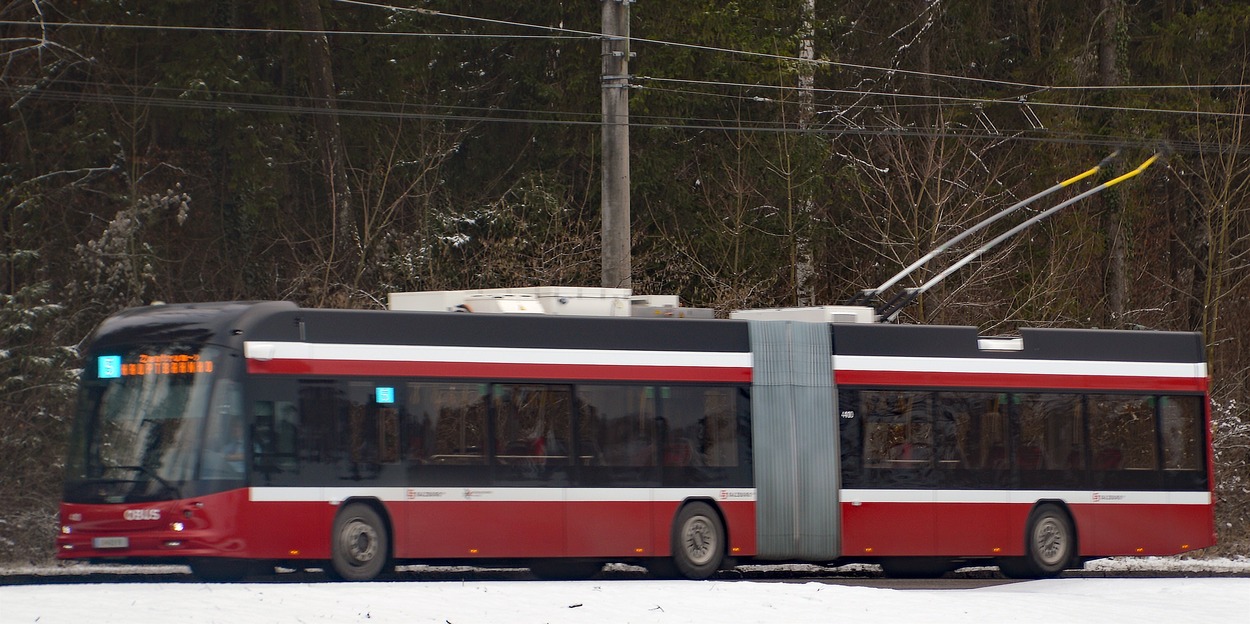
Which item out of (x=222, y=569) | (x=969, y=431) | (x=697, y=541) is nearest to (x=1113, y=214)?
(x=969, y=431)

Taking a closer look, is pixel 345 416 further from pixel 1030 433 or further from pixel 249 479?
pixel 1030 433

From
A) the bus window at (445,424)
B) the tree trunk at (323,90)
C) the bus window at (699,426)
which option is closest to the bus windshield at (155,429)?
the bus window at (445,424)

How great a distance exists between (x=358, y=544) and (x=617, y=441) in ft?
9.25

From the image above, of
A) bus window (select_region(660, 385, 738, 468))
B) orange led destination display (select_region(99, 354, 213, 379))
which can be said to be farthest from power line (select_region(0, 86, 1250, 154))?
orange led destination display (select_region(99, 354, 213, 379))

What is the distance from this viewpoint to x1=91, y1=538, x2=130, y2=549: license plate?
15617mm

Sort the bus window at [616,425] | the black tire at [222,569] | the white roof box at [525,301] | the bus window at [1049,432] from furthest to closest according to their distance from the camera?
1. the bus window at [1049,432]
2. the white roof box at [525,301]
3. the bus window at [616,425]
4. the black tire at [222,569]

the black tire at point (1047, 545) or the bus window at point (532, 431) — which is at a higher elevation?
the bus window at point (532, 431)

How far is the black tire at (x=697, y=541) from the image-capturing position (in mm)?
18250

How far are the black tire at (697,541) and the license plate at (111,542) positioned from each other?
17.3ft

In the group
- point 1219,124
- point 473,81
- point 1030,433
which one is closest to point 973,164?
point 1219,124

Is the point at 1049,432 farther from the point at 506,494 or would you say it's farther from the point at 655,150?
the point at 655,150

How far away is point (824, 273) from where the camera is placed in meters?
34.0

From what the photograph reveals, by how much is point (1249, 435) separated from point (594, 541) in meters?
15.8

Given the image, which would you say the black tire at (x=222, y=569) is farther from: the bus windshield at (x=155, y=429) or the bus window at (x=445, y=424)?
the bus window at (x=445, y=424)
